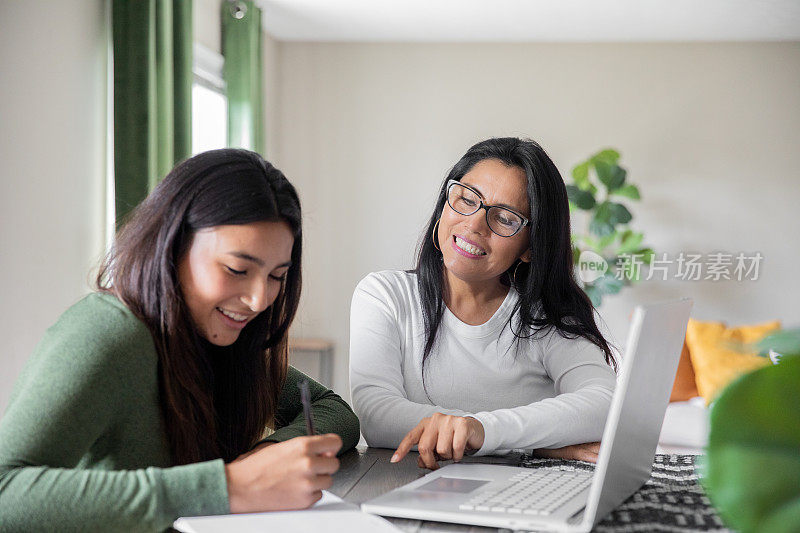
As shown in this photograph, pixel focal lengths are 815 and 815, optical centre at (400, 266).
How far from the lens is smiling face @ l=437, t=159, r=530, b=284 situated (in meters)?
1.64

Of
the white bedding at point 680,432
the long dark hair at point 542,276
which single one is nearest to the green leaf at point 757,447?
the long dark hair at point 542,276

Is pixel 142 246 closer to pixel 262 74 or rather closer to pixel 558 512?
pixel 558 512

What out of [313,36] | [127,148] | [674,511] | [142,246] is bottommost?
[674,511]

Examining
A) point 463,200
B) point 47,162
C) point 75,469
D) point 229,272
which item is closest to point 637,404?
point 229,272

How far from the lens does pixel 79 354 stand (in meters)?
0.93

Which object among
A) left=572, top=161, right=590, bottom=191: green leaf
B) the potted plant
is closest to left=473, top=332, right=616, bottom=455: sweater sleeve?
the potted plant

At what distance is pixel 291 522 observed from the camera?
91cm

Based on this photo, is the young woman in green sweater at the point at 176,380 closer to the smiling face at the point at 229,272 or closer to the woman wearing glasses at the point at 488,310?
the smiling face at the point at 229,272

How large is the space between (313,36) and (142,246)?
13.7 ft

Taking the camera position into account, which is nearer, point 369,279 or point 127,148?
point 369,279

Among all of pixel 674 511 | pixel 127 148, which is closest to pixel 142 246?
pixel 674 511

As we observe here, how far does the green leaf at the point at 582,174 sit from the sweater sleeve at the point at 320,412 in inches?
134

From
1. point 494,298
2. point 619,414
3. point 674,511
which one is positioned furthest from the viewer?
point 494,298

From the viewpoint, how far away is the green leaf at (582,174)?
4.63 meters
